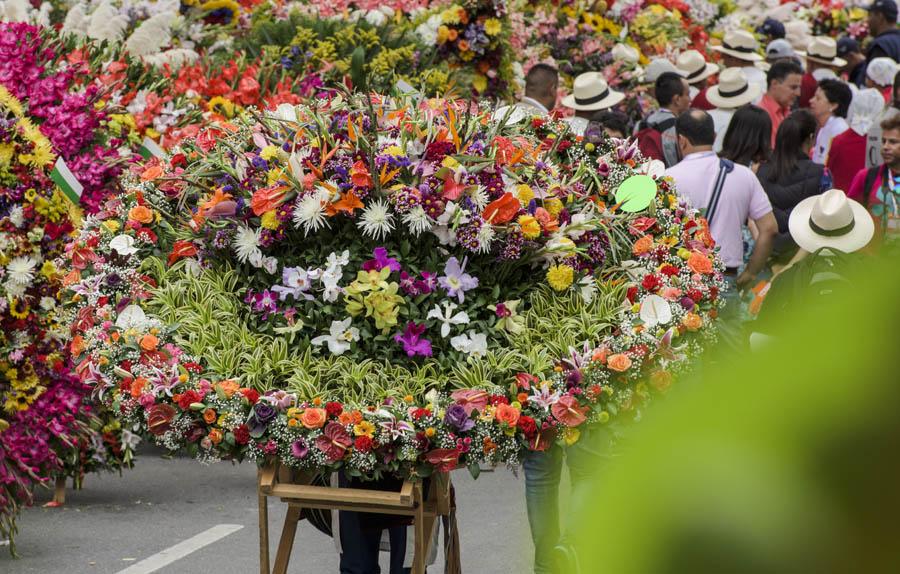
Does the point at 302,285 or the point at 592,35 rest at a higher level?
the point at 592,35

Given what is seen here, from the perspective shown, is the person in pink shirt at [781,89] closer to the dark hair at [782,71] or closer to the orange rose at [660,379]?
the dark hair at [782,71]

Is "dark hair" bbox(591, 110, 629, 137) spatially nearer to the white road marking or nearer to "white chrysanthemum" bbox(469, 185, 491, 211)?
the white road marking

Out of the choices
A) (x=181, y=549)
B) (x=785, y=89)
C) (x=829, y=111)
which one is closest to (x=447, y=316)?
(x=181, y=549)

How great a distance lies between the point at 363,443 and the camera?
12.0 feet

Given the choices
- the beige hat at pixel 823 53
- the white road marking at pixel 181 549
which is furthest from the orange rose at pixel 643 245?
the beige hat at pixel 823 53

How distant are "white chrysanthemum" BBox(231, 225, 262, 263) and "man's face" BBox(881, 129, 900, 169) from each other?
388 centimetres

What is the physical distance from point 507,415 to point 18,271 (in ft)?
10.1

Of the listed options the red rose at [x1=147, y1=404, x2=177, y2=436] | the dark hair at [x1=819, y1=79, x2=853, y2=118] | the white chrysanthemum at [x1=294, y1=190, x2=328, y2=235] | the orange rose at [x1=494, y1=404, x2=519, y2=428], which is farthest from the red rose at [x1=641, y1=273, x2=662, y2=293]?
the dark hair at [x1=819, y1=79, x2=853, y2=118]

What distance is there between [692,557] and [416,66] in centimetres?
1026

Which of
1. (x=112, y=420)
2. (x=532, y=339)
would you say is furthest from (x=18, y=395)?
(x=532, y=339)

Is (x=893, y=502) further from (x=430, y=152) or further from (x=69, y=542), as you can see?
(x=69, y=542)

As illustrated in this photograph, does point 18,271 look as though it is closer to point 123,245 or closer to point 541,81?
point 123,245

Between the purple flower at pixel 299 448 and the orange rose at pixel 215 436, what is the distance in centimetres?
22

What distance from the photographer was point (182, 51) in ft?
32.6
